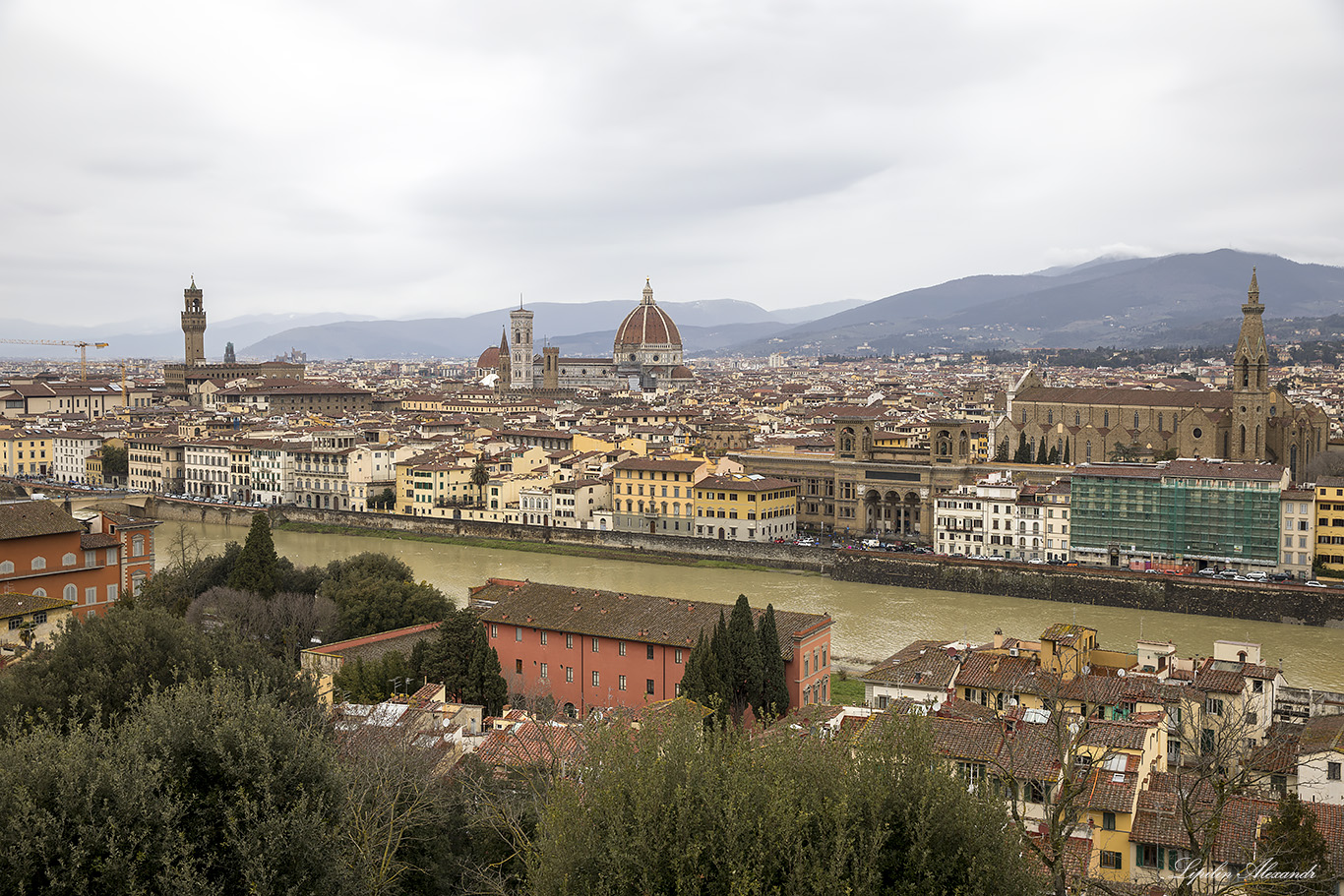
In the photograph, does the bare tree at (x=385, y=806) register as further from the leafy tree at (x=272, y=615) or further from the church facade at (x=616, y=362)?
the church facade at (x=616, y=362)

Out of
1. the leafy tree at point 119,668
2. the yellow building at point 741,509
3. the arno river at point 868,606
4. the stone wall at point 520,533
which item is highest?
the leafy tree at point 119,668

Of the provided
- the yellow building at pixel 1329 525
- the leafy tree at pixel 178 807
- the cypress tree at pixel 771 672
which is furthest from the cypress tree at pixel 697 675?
the yellow building at pixel 1329 525

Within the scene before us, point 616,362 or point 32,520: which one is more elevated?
point 616,362

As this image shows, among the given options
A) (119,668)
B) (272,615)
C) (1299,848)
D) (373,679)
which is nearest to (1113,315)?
(272,615)

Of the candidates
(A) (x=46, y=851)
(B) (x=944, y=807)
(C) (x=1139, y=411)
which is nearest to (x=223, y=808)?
(A) (x=46, y=851)

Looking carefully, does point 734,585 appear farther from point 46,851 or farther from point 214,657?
point 46,851

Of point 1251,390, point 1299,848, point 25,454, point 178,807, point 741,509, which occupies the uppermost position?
point 1251,390

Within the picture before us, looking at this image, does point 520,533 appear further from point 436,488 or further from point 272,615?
point 272,615
